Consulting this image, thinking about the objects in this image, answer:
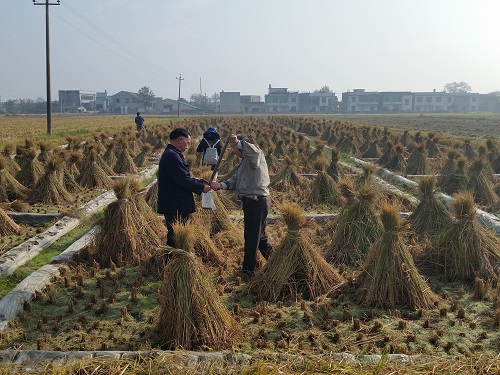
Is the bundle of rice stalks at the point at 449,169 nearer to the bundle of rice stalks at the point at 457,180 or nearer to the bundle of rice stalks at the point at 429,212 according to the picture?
the bundle of rice stalks at the point at 457,180

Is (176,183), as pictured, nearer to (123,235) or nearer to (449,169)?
(123,235)

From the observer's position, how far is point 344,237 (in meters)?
7.12

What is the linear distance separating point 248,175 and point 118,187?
1.99 m

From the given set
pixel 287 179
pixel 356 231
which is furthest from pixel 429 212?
pixel 287 179

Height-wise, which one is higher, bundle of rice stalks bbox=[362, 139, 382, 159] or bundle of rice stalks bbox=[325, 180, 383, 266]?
bundle of rice stalks bbox=[362, 139, 382, 159]

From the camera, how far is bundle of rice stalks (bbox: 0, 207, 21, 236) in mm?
8070

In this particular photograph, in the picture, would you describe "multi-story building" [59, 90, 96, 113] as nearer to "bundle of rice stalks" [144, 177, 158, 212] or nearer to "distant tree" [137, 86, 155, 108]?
"distant tree" [137, 86, 155, 108]

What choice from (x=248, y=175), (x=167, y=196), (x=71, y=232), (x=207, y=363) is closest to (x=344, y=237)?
(x=248, y=175)

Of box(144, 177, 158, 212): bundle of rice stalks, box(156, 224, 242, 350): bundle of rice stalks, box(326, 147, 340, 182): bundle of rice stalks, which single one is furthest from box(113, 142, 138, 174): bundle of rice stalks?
box(156, 224, 242, 350): bundle of rice stalks

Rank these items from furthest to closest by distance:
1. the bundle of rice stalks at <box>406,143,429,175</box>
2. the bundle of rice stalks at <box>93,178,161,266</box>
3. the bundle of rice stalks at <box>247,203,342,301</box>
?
the bundle of rice stalks at <box>406,143,429,175</box> < the bundle of rice stalks at <box>93,178,161,266</box> < the bundle of rice stalks at <box>247,203,342,301</box>

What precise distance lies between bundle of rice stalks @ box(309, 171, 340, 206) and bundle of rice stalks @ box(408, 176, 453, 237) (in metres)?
3.01

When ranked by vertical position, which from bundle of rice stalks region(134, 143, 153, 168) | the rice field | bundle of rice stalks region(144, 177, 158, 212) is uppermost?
bundle of rice stalks region(134, 143, 153, 168)

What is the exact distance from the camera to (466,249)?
6359 mm

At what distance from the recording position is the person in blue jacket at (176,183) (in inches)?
235
